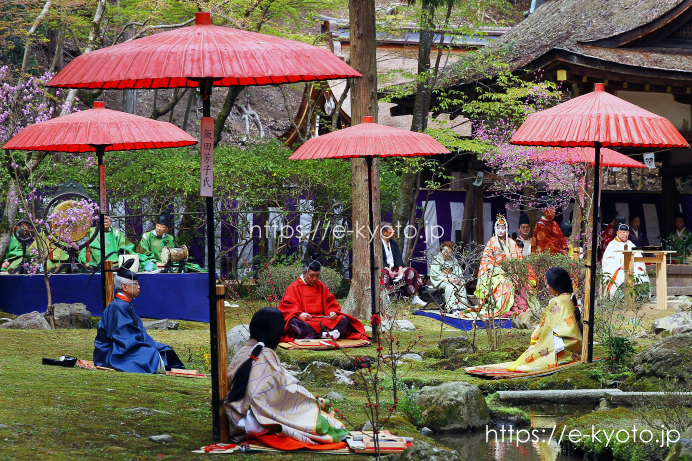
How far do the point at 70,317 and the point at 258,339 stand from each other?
23.1 feet

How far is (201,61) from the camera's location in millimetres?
4500

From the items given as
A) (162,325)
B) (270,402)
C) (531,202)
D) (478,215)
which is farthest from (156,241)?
(270,402)

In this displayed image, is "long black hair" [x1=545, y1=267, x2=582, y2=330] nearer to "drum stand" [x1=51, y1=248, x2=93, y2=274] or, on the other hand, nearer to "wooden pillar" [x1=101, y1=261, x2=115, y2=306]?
"wooden pillar" [x1=101, y1=261, x2=115, y2=306]

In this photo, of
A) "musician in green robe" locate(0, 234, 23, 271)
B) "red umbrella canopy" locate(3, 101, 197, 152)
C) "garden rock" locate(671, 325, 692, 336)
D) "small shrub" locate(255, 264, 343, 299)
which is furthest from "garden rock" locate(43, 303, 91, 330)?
"garden rock" locate(671, 325, 692, 336)

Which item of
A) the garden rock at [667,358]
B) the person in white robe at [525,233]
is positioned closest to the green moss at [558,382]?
the garden rock at [667,358]

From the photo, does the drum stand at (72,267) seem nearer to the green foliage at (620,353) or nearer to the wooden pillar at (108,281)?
the wooden pillar at (108,281)

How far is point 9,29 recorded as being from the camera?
53.3 feet

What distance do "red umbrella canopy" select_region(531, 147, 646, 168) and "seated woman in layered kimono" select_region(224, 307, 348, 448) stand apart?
6595 mm

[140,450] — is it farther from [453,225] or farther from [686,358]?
[453,225]

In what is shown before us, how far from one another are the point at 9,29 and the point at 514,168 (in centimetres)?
1043

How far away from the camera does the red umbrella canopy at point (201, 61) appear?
4.46 meters

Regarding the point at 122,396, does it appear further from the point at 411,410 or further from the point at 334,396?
the point at 411,410

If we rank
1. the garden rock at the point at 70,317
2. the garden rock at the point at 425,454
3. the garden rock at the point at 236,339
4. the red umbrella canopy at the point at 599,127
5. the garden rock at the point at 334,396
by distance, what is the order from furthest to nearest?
the garden rock at the point at 70,317, the garden rock at the point at 236,339, the red umbrella canopy at the point at 599,127, the garden rock at the point at 334,396, the garden rock at the point at 425,454

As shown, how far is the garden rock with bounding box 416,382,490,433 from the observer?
6.42 m
